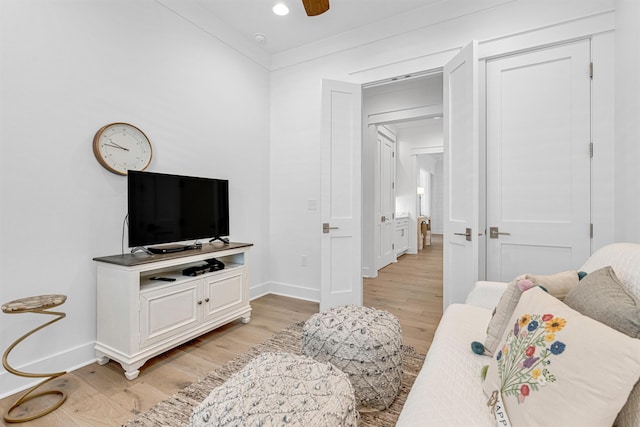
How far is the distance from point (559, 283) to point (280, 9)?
3.05 m

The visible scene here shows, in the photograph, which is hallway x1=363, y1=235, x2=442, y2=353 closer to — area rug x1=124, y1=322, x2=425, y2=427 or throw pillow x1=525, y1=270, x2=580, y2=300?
area rug x1=124, y1=322, x2=425, y2=427

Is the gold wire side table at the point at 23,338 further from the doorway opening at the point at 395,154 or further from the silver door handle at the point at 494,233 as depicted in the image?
the doorway opening at the point at 395,154

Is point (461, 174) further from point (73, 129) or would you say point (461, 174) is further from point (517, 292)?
point (73, 129)

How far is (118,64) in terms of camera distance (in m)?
2.21

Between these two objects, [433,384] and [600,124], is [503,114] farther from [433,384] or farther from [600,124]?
[433,384]

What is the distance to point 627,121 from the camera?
6.20ft

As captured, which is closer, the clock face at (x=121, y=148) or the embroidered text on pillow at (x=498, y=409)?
the embroidered text on pillow at (x=498, y=409)

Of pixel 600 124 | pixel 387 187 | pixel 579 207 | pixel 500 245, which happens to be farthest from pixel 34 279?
pixel 387 187

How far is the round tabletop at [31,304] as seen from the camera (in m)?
1.47

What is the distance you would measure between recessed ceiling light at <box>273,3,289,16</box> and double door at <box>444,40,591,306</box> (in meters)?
1.62

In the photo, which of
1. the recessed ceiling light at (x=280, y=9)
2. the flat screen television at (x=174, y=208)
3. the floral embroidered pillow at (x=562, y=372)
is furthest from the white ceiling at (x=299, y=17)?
the floral embroidered pillow at (x=562, y=372)

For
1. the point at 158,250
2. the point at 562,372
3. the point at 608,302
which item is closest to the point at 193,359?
the point at 158,250

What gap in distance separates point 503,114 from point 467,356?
212cm

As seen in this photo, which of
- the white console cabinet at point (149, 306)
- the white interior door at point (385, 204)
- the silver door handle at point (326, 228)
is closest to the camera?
the white console cabinet at point (149, 306)
